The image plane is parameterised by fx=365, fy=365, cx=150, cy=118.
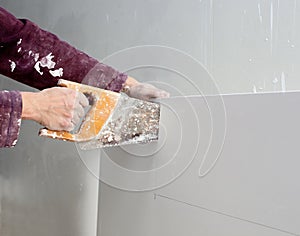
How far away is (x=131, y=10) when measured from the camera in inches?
52.7

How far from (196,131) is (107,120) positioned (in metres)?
0.21

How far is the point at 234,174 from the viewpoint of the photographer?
2.49 ft

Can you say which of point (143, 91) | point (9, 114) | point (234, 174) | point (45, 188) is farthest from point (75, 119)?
point (45, 188)

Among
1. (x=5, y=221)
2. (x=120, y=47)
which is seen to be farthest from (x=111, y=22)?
(x=5, y=221)

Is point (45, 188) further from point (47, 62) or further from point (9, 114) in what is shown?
point (9, 114)

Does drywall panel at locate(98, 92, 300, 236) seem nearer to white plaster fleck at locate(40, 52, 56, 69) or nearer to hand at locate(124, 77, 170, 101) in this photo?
hand at locate(124, 77, 170, 101)

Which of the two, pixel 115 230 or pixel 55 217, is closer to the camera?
pixel 115 230

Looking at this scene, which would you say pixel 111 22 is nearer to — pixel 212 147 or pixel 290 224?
pixel 212 147

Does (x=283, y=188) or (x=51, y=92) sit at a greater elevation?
(x=51, y=92)

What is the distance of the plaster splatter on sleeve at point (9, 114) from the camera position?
771 millimetres

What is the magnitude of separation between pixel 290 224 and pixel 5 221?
172 centimetres

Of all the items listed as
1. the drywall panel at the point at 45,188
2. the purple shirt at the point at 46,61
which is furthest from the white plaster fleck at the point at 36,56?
the drywall panel at the point at 45,188

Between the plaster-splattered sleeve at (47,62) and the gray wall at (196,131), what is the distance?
137mm

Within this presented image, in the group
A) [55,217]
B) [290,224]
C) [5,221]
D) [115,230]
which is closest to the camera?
[290,224]
